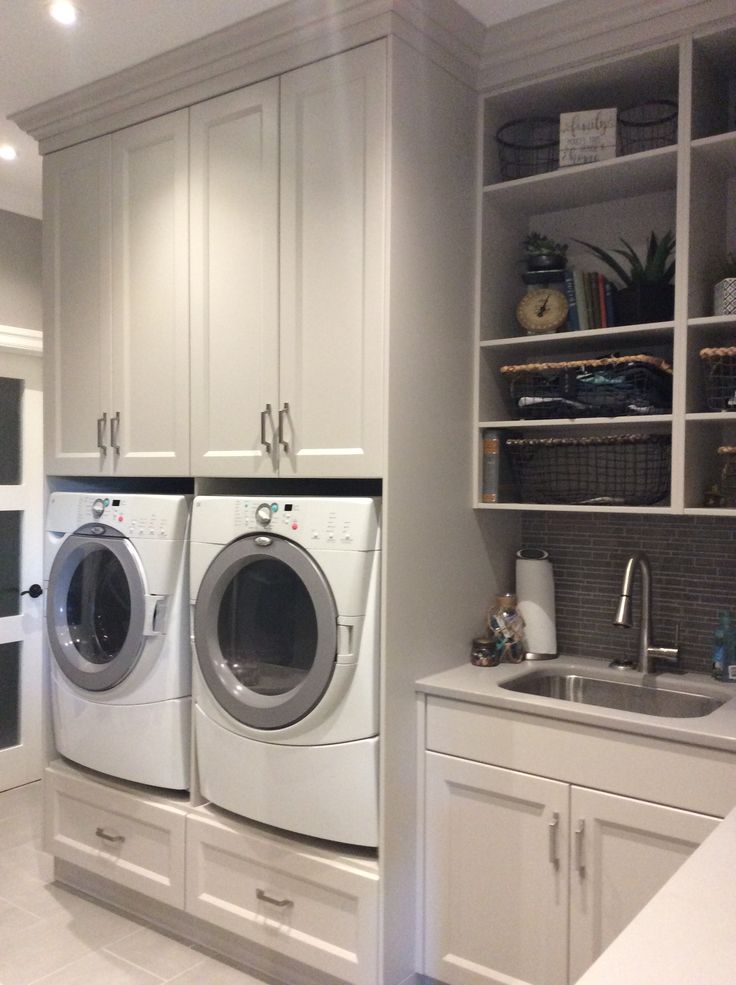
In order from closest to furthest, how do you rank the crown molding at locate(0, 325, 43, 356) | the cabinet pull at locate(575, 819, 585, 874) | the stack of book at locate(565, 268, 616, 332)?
1. the cabinet pull at locate(575, 819, 585, 874)
2. the stack of book at locate(565, 268, 616, 332)
3. the crown molding at locate(0, 325, 43, 356)

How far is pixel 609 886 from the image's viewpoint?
6.47 ft

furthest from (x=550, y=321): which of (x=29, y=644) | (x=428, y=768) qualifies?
(x=29, y=644)

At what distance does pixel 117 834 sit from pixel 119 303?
169cm

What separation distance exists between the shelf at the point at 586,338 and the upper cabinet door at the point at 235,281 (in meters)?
0.66

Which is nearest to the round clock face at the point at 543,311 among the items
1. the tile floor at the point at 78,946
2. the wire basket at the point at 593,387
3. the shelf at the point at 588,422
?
the wire basket at the point at 593,387

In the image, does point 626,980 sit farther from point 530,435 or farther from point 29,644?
point 29,644

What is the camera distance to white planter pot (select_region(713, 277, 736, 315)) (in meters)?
2.14

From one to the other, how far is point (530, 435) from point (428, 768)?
1.08m

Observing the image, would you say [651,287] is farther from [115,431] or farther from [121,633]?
[121,633]

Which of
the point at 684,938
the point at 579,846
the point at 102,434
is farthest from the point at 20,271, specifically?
the point at 684,938

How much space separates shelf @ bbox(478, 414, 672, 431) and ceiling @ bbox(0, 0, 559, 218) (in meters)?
1.07

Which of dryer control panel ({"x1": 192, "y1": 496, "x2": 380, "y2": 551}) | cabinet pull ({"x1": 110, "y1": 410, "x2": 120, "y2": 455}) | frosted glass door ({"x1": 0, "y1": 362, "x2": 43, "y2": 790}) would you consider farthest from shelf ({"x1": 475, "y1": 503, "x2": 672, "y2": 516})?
frosted glass door ({"x1": 0, "y1": 362, "x2": 43, "y2": 790})

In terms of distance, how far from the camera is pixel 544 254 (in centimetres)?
252

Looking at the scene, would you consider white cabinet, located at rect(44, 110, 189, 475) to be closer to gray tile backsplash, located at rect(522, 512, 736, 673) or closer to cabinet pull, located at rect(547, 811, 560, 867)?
gray tile backsplash, located at rect(522, 512, 736, 673)
